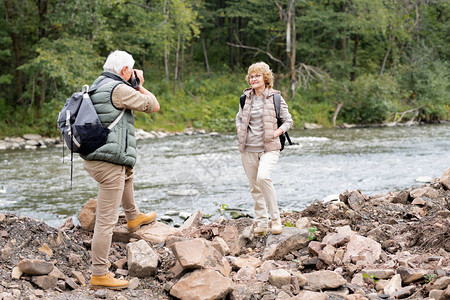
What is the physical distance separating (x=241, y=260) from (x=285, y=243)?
590 mm

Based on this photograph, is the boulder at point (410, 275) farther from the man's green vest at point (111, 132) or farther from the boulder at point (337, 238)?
the man's green vest at point (111, 132)

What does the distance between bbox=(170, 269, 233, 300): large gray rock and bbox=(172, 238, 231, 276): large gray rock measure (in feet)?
0.29

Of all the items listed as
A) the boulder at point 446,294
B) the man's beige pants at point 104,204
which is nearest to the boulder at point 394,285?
the boulder at point 446,294

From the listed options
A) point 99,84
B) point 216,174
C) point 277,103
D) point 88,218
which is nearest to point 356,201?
point 277,103

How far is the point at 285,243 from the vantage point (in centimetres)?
535

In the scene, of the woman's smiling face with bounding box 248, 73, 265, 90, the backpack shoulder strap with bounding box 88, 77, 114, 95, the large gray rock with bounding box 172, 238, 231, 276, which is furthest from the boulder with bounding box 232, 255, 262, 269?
the backpack shoulder strap with bounding box 88, 77, 114, 95

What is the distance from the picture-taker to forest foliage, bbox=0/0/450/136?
69.8 ft

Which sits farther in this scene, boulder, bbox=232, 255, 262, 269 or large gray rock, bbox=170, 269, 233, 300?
boulder, bbox=232, 255, 262, 269

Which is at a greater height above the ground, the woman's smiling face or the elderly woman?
the woman's smiling face

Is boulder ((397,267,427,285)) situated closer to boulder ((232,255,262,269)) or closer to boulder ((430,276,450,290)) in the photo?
boulder ((430,276,450,290))

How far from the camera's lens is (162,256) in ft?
16.5

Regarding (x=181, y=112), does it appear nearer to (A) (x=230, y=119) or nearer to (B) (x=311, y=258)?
(A) (x=230, y=119)

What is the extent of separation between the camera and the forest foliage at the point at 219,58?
21.3 metres

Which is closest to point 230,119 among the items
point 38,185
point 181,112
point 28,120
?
point 181,112
